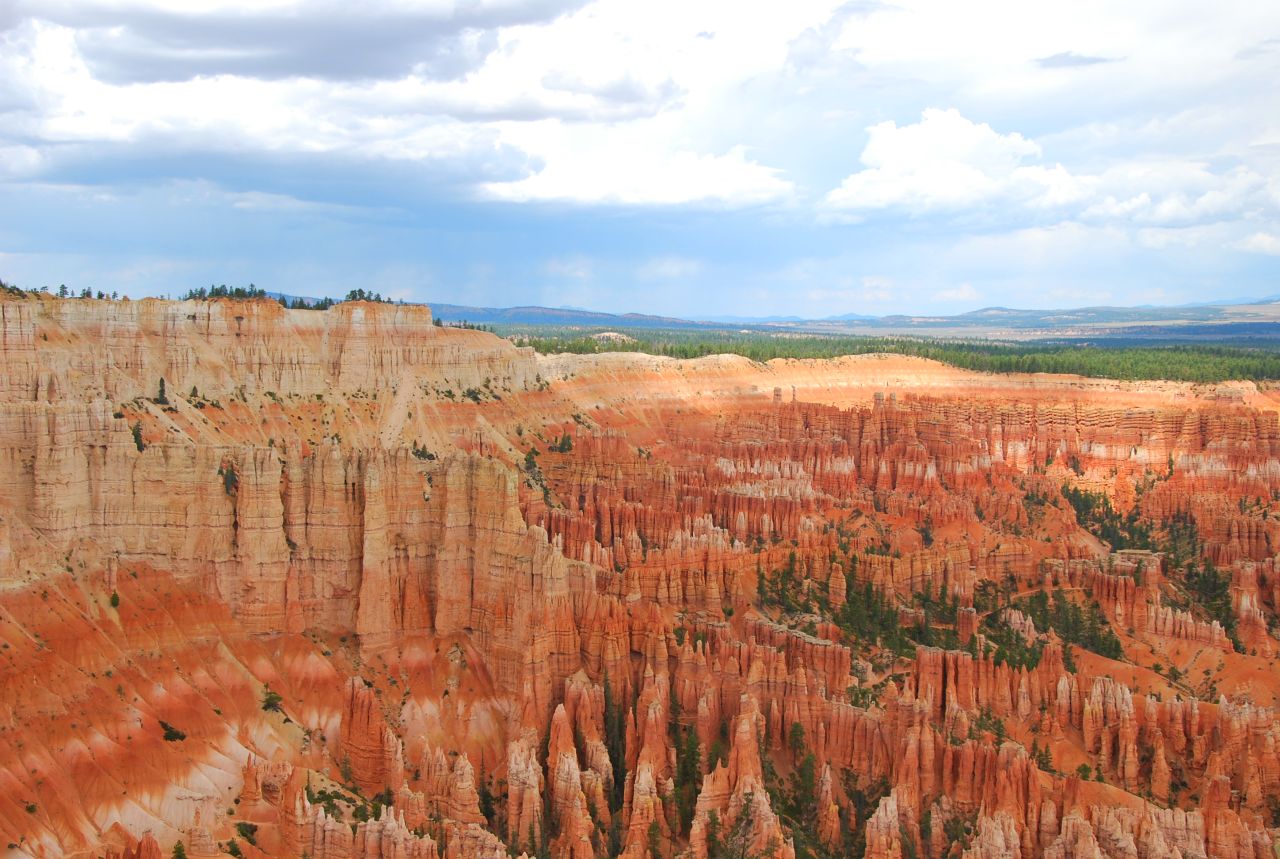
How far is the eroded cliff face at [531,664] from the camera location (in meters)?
42.2

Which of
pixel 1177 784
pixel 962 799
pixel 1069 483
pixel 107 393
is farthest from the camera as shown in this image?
pixel 1069 483

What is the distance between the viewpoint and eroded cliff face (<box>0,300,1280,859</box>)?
138ft

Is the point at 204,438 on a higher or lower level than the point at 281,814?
higher

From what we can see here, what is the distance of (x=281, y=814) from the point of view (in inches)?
1638

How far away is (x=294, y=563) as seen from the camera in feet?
170

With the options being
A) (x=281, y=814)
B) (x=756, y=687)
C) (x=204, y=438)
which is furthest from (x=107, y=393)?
(x=756, y=687)

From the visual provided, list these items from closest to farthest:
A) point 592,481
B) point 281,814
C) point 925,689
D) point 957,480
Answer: point 281,814 → point 925,689 → point 592,481 → point 957,480

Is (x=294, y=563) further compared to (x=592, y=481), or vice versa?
(x=592, y=481)

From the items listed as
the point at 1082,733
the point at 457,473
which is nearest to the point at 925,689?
the point at 1082,733

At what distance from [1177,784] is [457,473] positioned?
3135 cm

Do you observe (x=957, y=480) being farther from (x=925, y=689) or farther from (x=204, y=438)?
(x=204, y=438)

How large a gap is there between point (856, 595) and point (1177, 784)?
19.7 m

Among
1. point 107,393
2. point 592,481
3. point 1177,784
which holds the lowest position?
point 1177,784

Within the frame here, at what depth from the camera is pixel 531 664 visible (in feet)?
164
